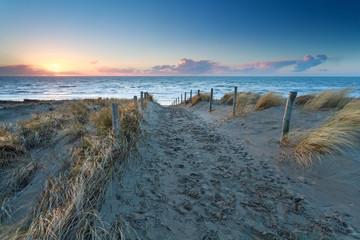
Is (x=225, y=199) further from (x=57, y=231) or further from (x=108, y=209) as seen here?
(x=57, y=231)

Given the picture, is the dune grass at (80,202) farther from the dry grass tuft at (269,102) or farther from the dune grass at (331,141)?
the dry grass tuft at (269,102)

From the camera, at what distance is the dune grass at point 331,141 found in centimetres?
358

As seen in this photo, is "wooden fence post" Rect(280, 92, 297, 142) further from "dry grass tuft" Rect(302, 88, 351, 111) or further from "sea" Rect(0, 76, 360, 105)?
"sea" Rect(0, 76, 360, 105)

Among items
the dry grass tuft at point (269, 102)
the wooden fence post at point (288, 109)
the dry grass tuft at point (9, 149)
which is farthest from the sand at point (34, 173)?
the dry grass tuft at point (269, 102)

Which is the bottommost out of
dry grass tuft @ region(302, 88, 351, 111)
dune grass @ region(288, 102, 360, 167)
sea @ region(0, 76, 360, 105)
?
sea @ region(0, 76, 360, 105)

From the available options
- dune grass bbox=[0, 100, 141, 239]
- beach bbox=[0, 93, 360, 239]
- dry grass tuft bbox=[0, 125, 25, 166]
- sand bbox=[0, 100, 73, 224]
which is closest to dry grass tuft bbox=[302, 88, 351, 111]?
beach bbox=[0, 93, 360, 239]

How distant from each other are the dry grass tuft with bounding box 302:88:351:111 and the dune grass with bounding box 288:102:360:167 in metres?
3.27

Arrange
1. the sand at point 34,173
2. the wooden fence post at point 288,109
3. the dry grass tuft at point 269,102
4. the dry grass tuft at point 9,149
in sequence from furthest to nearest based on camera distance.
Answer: the dry grass tuft at point 269,102 < the wooden fence post at point 288,109 < the dry grass tuft at point 9,149 < the sand at point 34,173

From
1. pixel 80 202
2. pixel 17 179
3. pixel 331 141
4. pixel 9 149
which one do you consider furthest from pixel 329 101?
pixel 9 149

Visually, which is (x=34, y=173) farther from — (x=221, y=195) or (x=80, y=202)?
(x=221, y=195)

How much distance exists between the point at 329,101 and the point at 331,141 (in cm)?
530

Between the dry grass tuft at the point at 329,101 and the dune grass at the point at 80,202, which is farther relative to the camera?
the dry grass tuft at the point at 329,101

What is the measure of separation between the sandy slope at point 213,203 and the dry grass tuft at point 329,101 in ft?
16.7

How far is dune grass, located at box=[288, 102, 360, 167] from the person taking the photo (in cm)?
358
